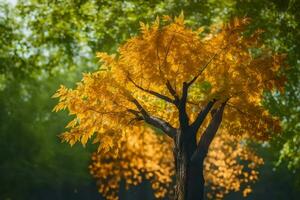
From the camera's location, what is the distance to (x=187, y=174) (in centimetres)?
1235

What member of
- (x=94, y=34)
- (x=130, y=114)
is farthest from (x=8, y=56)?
(x=130, y=114)

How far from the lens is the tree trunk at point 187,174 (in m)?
12.3

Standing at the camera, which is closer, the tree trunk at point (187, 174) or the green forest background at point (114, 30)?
the tree trunk at point (187, 174)

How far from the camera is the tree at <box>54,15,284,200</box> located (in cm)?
1163

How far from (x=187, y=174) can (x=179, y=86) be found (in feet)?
7.51

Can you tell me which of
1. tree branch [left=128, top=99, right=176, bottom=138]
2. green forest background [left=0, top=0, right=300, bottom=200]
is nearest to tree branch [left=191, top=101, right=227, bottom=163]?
tree branch [left=128, top=99, right=176, bottom=138]

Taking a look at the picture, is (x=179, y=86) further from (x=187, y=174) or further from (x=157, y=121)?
(x=187, y=174)

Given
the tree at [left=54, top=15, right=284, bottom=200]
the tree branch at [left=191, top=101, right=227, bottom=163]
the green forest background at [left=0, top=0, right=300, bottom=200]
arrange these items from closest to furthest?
the tree at [left=54, top=15, right=284, bottom=200]
the tree branch at [left=191, top=101, right=227, bottom=163]
the green forest background at [left=0, top=0, right=300, bottom=200]

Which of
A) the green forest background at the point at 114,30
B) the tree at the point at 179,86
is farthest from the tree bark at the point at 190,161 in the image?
the green forest background at the point at 114,30

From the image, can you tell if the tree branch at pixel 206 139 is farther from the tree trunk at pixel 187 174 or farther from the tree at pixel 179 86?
the tree trunk at pixel 187 174

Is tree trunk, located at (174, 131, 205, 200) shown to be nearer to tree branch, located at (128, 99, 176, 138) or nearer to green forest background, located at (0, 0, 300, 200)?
tree branch, located at (128, 99, 176, 138)

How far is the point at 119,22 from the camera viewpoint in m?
20.4

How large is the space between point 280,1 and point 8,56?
456 inches

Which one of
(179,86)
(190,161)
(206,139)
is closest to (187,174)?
(190,161)
